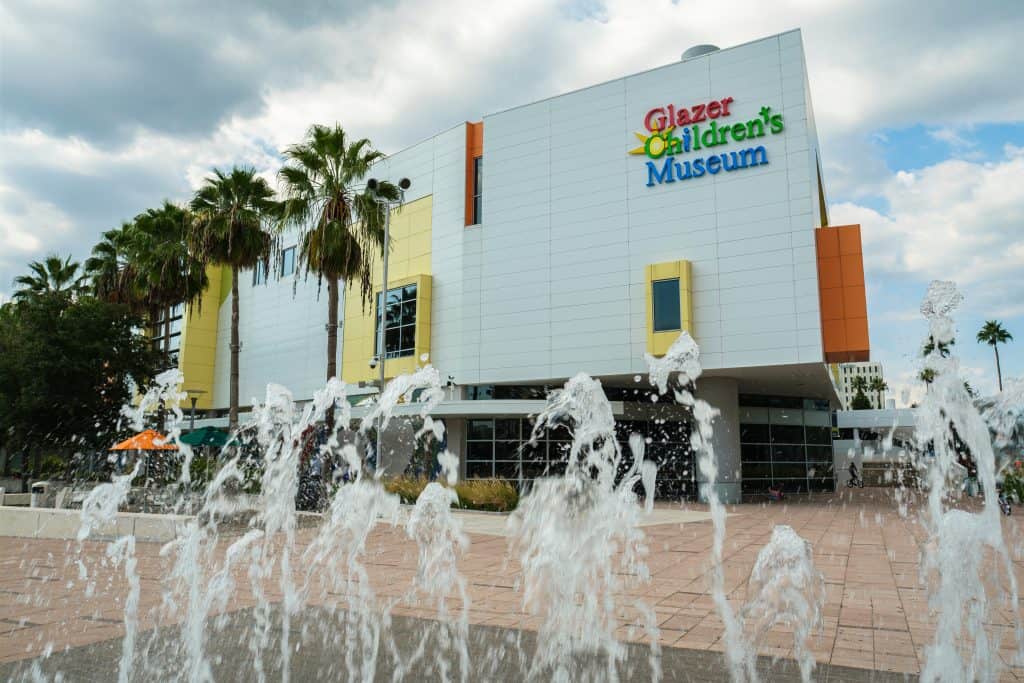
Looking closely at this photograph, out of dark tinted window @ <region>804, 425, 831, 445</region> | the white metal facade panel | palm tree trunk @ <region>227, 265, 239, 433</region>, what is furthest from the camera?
dark tinted window @ <region>804, 425, 831, 445</region>

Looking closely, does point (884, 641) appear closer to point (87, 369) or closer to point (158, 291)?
point (87, 369)

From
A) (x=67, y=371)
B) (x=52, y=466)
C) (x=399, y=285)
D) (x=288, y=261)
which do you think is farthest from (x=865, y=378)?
(x=67, y=371)

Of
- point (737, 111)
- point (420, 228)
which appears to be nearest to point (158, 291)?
point (420, 228)

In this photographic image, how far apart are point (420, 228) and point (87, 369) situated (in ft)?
45.9

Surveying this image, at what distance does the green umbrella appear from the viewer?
72.8 ft

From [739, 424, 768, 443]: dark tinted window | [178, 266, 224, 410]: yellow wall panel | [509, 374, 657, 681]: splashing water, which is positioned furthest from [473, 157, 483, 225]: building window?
[178, 266, 224, 410]: yellow wall panel

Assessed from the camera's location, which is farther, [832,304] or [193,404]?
[193,404]

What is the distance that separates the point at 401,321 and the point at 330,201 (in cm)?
896

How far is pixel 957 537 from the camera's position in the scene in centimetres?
571

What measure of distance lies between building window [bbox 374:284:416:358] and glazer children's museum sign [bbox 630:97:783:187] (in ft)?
37.2

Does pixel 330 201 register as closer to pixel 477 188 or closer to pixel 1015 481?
pixel 477 188

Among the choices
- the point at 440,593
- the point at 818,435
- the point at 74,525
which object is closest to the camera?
the point at 440,593

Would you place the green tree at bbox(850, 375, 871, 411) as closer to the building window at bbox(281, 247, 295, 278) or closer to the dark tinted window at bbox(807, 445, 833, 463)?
the dark tinted window at bbox(807, 445, 833, 463)

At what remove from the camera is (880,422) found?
151 feet
